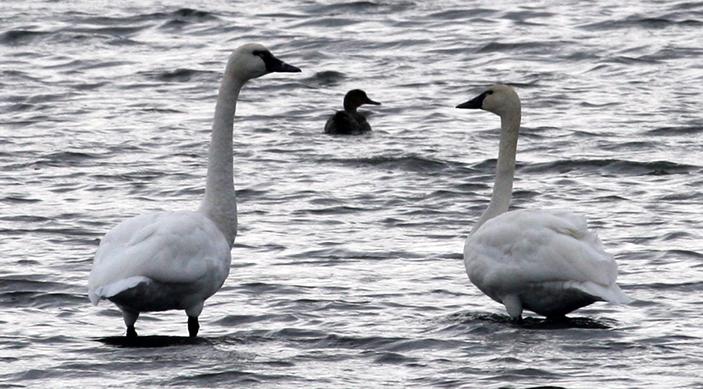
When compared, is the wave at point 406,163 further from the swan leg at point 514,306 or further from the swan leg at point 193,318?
the swan leg at point 193,318

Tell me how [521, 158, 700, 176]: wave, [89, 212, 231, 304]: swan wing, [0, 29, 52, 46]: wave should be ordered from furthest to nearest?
[0, 29, 52, 46]: wave < [521, 158, 700, 176]: wave < [89, 212, 231, 304]: swan wing

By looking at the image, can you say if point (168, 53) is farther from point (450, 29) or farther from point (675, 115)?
point (675, 115)

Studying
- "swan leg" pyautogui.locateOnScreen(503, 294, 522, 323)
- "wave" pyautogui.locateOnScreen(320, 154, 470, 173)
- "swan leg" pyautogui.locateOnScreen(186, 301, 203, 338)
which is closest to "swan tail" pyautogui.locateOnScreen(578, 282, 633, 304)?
"swan leg" pyautogui.locateOnScreen(503, 294, 522, 323)

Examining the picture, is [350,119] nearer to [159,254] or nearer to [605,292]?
[605,292]

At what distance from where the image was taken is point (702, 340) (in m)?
9.98

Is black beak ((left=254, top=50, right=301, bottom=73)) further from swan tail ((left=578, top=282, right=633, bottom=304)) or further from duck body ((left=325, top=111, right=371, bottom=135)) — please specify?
duck body ((left=325, top=111, right=371, bottom=135))

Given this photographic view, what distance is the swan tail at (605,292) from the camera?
9949 mm

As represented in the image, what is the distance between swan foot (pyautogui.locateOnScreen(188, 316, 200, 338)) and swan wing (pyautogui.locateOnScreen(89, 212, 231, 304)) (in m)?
0.27

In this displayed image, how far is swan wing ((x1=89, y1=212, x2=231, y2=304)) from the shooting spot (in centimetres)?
946

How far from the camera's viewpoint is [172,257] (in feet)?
31.5

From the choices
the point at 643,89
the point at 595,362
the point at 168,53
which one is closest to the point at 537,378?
the point at 595,362

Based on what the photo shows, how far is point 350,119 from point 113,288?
9.13 metres

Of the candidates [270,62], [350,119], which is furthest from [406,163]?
[270,62]

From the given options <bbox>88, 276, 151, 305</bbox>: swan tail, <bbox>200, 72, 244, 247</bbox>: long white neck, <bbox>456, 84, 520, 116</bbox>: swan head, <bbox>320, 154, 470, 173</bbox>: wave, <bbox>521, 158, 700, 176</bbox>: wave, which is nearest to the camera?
<bbox>88, 276, 151, 305</bbox>: swan tail
